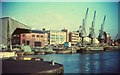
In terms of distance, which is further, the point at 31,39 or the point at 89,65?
the point at 31,39

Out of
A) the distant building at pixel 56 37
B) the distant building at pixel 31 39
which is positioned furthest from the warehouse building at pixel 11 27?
the distant building at pixel 56 37

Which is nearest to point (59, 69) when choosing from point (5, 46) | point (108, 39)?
point (5, 46)

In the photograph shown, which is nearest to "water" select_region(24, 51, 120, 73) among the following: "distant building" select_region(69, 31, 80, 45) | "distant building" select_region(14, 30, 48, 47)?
"distant building" select_region(14, 30, 48, 47)

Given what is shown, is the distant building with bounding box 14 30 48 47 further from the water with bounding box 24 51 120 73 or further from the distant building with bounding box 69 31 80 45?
the water with bounding box 24 51 120 73

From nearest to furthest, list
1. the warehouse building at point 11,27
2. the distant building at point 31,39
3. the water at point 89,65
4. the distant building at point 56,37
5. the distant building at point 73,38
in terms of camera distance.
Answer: the water at point 89,65 < the warehouse building at point 11,27 < the distant building at point 31,39 < the distant building at point 56,37 < the distant building at point 73,38

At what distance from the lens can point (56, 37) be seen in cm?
5994

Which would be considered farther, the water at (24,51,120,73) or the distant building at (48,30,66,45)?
the distant building at (48,30,66,45)

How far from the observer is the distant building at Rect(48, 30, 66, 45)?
58.4m

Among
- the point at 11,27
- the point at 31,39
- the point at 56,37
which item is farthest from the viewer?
the point at 56,37

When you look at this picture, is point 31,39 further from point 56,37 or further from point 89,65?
point 89,65

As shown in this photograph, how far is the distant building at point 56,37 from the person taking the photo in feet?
192

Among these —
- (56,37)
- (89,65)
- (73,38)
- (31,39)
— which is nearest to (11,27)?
(89,65)

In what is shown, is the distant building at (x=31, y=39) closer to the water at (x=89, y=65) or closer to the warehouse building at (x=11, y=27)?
the warehouse building at (x=11, y=27)

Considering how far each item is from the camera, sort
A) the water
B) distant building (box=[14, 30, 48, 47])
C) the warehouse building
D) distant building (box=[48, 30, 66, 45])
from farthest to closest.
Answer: distant building (box=[48, 30, 66, 45]) → distant building (box=[14, 30, 48, 47]) → the warehouse building → the water
